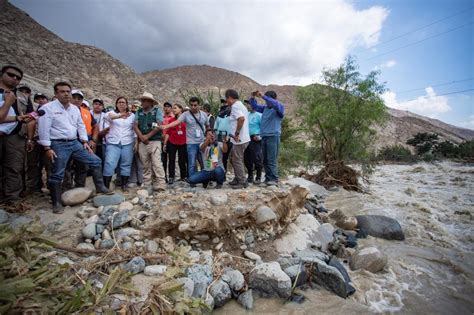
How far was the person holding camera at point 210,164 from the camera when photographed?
449 centimetres

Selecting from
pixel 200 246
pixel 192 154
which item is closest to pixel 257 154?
pixel 192 154

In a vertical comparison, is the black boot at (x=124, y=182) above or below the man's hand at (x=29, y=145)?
below

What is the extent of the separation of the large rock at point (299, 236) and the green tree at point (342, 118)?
220 inches

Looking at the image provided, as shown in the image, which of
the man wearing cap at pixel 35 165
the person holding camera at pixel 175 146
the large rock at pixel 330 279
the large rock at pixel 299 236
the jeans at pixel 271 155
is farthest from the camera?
the person holding camera at pixel 175 146

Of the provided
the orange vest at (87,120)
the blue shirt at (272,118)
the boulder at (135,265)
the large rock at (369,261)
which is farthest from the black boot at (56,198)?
the large rock at (369,261)

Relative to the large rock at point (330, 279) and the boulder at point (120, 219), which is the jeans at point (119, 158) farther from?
the large rock at point (330, 279)

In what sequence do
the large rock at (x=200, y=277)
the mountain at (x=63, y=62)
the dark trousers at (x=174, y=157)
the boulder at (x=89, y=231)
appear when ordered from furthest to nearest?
the mountain at (x=63, y=62) < the dark trousers at (x=174, y=157) < the boulder at (x=89, y=231) < the large rock at (x=200, y=277)

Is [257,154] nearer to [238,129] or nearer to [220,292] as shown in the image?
[238,129]

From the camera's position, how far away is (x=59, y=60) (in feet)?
62.5

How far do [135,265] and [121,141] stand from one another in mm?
2527

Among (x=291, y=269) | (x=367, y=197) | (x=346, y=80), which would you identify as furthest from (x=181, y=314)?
(x=346, y=80)

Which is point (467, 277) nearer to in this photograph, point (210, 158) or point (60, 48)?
point (210, 158)

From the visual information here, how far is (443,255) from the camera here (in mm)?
4234

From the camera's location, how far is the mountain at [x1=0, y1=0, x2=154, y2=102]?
15469mm
